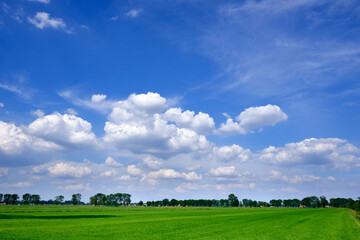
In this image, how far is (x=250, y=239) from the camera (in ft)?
95.9

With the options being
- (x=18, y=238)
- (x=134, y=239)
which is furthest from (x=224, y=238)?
(x=18, y=238)

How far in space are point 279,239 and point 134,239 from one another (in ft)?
52.3

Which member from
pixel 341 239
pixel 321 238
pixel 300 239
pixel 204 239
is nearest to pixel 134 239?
pixel 204 239

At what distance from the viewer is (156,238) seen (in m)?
29.2

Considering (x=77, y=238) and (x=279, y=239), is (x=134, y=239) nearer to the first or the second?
(x=77, y=238)

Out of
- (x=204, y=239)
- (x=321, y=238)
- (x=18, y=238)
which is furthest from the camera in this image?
(x=321, y=238)

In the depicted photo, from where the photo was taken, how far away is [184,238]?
29.4m

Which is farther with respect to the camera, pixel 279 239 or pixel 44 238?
pixel 279 239

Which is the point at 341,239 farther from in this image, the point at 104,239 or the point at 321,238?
the point at 104,239

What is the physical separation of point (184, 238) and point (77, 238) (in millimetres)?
11442

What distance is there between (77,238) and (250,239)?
734 inches

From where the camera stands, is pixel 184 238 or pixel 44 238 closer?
pixel 44 238

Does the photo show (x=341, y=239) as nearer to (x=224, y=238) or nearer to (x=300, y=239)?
(x=300, y=239)

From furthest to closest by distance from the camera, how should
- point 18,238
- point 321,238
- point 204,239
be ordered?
1. point 321,238
2. point 204,239
3. point 18,238
